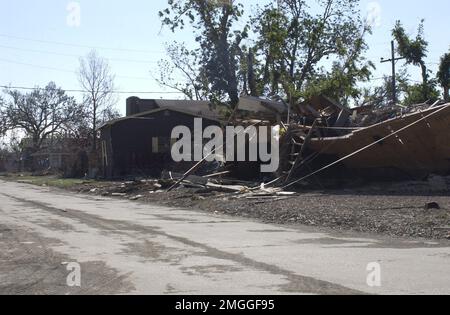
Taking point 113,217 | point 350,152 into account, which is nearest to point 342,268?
point 113,217

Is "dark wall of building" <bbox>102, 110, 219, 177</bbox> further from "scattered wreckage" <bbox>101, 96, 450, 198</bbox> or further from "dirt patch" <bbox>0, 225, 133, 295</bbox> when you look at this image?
"dirt patch" <bbox>0, 225, 133, 295</bbox>

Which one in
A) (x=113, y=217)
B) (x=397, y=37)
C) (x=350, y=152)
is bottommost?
(x=113, y=217)

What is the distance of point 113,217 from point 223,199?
597 cm

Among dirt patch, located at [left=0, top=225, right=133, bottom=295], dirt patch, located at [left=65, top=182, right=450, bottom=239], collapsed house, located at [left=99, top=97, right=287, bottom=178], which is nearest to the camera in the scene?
dirt patch, located at [left=0, top=225, right=133, bottom=295]

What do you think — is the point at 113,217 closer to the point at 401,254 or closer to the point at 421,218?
the point at 421,218

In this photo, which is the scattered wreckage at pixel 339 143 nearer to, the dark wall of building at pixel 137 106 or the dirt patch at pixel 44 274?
the dirt patch at pixel 44 274

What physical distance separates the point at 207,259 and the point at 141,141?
41.1 metres

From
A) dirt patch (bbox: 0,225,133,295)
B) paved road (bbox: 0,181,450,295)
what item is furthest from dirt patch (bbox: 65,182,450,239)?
dirt patch (bbox: 0,225,133,295)

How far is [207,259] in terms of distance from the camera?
35.2 ft

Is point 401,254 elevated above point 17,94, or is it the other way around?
point 17,94

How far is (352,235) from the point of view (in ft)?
47.2

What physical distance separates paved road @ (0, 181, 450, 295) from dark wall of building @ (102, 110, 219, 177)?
33400mm

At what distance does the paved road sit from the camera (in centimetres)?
822
